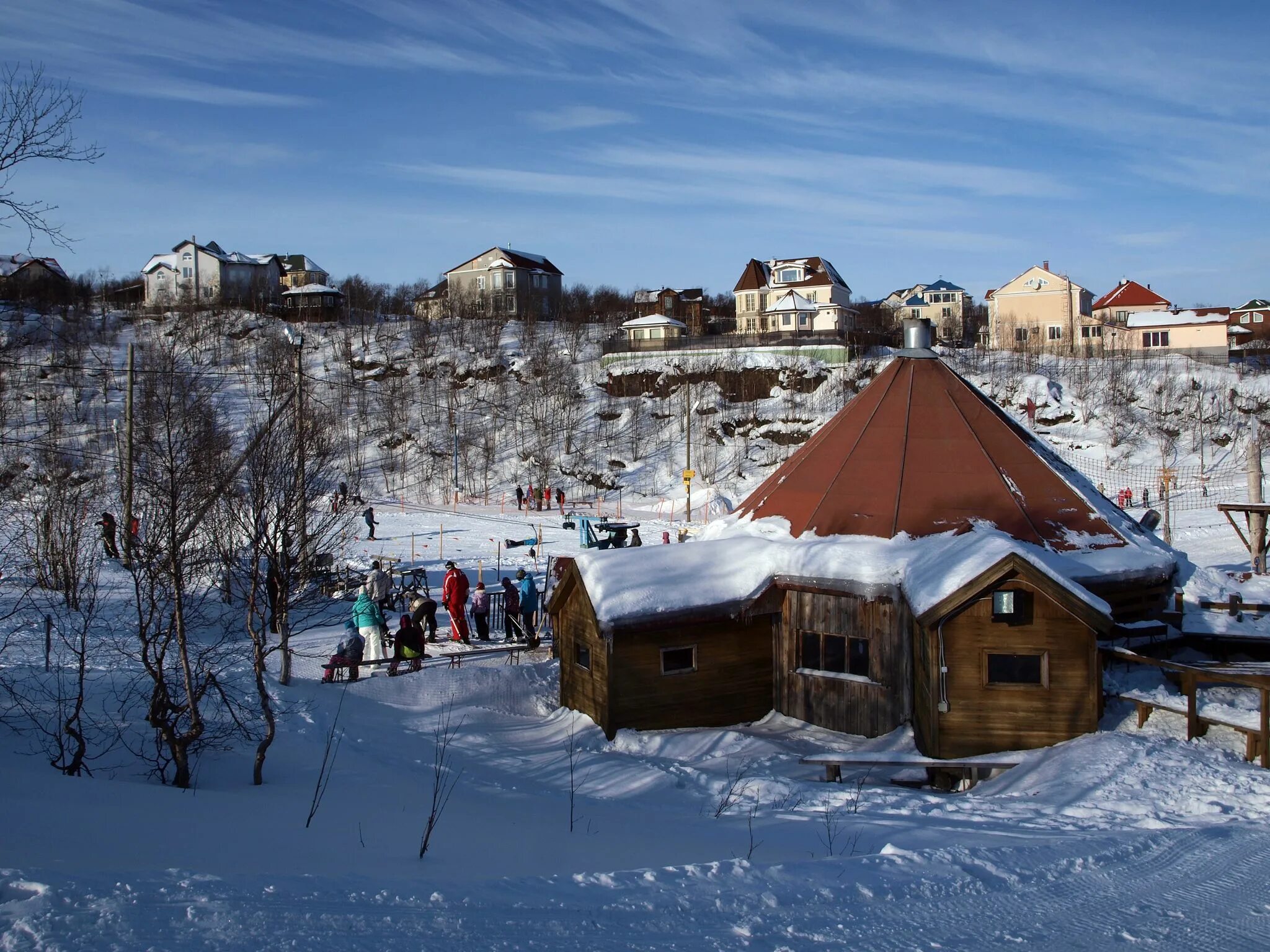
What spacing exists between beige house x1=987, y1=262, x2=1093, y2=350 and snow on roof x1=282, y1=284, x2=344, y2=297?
50.9m

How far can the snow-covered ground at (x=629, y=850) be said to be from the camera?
18.1ft

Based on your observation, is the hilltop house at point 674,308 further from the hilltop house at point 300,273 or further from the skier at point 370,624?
the skier at point 370,624

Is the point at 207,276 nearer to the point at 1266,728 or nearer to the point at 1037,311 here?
the point at 1037,311

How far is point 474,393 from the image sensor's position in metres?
60.3

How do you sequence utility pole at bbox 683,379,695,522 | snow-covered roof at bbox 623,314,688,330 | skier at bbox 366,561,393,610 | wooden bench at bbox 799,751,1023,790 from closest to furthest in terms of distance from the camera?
wooden bench at bbox 799,751,1023,790 → skier at bbox 366,561,393,610 → utility pole at bbox 683,379,695,522 → snow-covered roof at bbox 623,314,688,330

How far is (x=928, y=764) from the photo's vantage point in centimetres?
A: 1220

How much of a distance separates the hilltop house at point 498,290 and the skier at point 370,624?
63.2 metres

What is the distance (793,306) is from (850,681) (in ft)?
182

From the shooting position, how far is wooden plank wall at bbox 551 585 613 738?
545 inches

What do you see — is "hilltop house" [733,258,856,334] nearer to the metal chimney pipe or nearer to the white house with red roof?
the white house with red roof

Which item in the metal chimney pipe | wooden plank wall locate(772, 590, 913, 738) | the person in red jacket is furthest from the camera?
the metal chimney pipe

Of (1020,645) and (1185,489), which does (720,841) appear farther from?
(1185,489)

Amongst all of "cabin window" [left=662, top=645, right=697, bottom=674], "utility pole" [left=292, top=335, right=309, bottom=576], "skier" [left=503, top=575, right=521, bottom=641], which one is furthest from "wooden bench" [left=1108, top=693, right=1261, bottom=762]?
"utility pole" [left=292, top=335, right=309, bottom=576]

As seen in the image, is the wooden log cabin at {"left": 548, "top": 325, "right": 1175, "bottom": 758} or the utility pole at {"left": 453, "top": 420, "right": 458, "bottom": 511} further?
the utility pole at {"left": 453, "top": 420, "right": 458, "bottom": 511}
